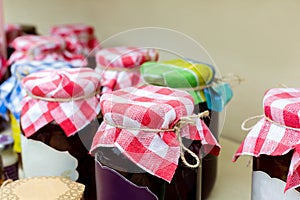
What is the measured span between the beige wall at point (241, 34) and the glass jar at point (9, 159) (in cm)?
36

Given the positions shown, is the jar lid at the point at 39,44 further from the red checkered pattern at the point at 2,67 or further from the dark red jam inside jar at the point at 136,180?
the dark red jam inside jar at the point at 136,180

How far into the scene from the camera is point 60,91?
22.4 inches

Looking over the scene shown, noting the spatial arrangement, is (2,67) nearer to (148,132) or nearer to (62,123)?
(62,123)

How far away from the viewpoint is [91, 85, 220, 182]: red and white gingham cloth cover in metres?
0.45

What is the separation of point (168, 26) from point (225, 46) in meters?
0.15

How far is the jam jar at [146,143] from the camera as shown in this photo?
456 millimetres

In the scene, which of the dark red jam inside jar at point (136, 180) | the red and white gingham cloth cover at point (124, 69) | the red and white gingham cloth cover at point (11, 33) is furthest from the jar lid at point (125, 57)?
the red and white gingham cloth cover at point (11, 33)

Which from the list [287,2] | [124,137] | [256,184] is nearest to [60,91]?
[124,137]

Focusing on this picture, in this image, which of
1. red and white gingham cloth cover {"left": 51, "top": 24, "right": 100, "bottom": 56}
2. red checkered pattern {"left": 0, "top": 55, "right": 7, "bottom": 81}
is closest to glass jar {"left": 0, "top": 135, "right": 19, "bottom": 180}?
red checkered pattern {"left": 0, "top": 55, "right": 7, "bottom": 81}

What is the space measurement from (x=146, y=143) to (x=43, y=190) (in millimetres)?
140

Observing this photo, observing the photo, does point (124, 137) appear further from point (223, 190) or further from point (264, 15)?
point (264, 15)

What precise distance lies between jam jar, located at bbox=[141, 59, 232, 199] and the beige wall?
0.45 ft

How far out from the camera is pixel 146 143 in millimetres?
459

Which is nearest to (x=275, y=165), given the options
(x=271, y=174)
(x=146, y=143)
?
(x=271, y=174)
